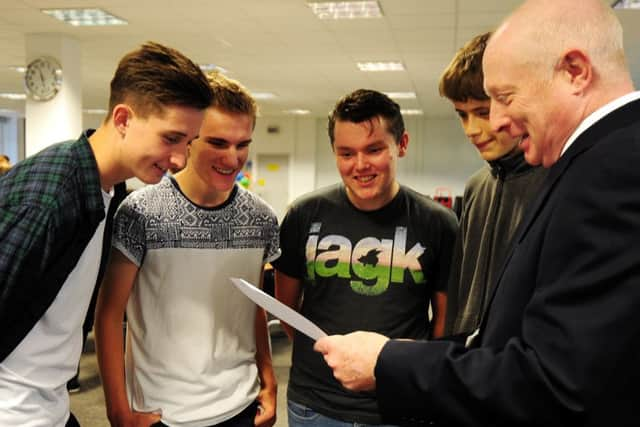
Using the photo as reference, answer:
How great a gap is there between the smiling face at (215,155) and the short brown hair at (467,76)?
556mm

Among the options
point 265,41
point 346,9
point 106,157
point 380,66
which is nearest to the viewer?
point 106,157

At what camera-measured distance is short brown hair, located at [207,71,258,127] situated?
1492 mm

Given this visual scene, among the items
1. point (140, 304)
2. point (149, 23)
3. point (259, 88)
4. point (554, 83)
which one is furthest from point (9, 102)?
point (554, 83)

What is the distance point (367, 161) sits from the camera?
1589mm

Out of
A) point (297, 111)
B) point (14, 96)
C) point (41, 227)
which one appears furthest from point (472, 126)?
point (14, 96)

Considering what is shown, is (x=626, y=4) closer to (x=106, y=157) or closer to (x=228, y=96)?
(x=228, y=96)

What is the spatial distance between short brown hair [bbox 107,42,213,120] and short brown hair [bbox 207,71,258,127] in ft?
0.44

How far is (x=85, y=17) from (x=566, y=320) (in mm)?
6149

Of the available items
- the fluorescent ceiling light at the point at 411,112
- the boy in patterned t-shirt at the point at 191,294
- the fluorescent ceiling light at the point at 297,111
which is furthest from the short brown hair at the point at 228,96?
the fluorescent ceiling light at the point at 297,111

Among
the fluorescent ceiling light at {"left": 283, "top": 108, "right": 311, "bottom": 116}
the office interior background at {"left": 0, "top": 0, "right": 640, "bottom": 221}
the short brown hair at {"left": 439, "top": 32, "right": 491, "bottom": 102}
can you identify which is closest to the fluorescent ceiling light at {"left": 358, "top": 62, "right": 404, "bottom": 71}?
the office interior background at {"left": 0, "top": 0, "right": 640, "bottom": 221}

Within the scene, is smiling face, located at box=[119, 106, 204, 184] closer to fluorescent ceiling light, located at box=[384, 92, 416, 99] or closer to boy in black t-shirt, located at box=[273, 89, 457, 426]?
boy in black t-shirt, located at box=[273, 89, 457, 426]

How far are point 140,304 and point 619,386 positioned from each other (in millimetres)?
1083

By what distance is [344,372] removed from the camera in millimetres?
1034

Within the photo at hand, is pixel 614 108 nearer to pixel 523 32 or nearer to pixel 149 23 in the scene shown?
pixel 523 32
